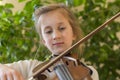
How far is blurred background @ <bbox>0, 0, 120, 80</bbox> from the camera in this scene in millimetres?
1369

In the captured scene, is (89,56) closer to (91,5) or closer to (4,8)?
(91,5)

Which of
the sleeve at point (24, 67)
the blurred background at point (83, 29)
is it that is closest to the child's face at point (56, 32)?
the sleeve at point (24, 67)

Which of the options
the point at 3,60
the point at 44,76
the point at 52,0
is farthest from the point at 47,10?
the point at 3,60

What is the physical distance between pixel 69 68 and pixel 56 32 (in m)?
0.14

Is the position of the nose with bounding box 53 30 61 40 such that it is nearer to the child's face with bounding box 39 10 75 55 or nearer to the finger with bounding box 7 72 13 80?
the child's face with bounding box 39 10 75 55

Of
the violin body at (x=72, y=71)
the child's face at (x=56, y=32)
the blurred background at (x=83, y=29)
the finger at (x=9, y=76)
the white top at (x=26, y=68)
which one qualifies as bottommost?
the blurred background at (x=83, y=29)

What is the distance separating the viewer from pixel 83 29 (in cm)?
136

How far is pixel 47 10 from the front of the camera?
0.93 metres

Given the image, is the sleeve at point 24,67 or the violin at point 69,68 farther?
the sleeve at point 24,67

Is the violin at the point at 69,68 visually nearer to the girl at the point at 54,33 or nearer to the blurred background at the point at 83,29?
the girl at the point at 54,33

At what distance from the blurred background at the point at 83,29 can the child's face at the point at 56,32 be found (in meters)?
0.45

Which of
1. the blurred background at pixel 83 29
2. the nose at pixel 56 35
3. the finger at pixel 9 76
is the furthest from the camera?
the blurred background at pixel 83 29

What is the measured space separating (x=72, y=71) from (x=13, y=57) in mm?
681

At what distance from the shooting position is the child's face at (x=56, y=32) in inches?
33.7
